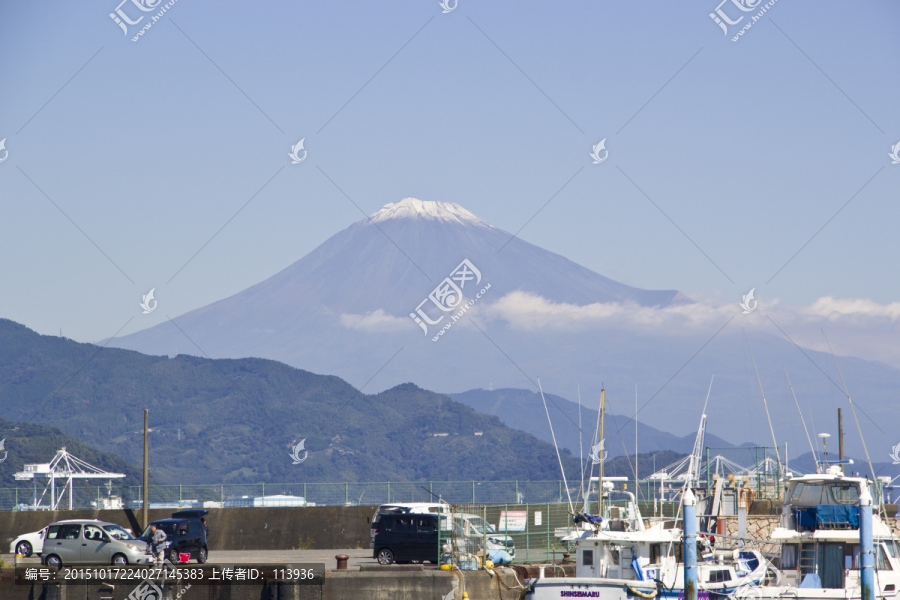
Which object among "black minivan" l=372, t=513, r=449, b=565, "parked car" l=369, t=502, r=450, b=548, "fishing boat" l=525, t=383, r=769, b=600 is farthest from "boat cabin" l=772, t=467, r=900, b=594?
"parked car" l=369, t=502, r=450, b=548

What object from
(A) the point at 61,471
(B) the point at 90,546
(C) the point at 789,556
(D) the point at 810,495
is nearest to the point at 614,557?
(C) the point at 789,556

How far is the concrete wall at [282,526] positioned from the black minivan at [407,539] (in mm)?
7120

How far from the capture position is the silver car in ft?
101

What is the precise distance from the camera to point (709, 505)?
33.9 m

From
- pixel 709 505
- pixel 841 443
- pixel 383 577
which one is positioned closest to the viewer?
pixel 383 577

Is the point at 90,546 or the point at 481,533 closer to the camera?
the point at 90,546

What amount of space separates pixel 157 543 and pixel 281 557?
5904 millimetres

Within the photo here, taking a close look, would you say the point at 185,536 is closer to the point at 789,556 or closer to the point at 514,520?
the point at 514,520

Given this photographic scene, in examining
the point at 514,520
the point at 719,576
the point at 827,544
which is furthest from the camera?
the point at 514,520

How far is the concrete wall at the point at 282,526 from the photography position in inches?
1592

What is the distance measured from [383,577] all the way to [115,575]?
7225 mm

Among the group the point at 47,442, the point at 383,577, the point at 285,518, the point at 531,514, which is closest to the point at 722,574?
the point at 383,577

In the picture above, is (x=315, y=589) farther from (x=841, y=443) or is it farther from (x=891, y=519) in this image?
(x=841, y=443)

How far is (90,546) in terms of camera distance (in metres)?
31.1
